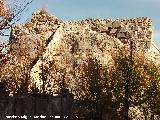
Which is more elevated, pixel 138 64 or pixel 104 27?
pixel 104 27

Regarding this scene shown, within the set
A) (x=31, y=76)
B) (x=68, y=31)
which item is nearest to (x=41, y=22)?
(x=68, y=31)

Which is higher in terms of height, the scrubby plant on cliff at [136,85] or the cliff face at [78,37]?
the cliff face at [78,37]

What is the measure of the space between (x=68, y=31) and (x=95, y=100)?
38136 mm

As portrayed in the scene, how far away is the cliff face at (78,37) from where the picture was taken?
88.8m

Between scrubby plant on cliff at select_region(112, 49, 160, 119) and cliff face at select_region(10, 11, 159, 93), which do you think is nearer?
scrubby plant on cliff at select_region(112, 49, 160, 119)

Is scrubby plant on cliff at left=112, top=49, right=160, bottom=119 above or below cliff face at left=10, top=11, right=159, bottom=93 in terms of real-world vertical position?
below

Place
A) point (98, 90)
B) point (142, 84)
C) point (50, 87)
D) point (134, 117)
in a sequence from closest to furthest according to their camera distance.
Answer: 1. point (142, 84)
2. point (98, 90)
3. point (134, 117)
4. point (50, 87)

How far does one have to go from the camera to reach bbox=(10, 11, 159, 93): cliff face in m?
88.8

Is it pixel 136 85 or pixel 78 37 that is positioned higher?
pixel 78 37

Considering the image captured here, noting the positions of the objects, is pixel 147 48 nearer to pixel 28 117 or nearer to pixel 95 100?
pixel 95 100

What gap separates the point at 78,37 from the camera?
95500 millimetres

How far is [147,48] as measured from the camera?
9425 centimetres

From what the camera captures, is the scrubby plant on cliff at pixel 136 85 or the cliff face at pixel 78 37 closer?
the scrubby plant on cliff at pixel 136 85

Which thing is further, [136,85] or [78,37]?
[78,37]
